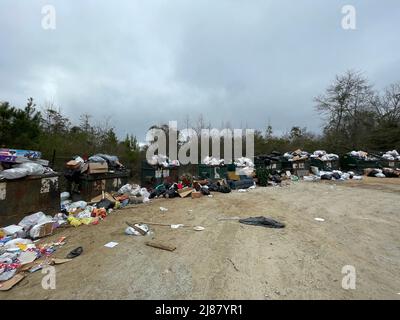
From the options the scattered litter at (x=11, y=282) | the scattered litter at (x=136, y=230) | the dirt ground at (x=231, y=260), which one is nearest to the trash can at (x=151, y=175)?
the dirt ground at (x=231, y=260)

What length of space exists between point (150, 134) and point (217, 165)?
5.19 meters

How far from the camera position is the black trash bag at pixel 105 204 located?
5747mm

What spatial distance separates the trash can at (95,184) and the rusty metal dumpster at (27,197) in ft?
3.43

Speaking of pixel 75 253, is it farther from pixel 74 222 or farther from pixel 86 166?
pixel 86 166

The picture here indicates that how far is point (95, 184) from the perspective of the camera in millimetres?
6473

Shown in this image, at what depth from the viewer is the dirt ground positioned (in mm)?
2424

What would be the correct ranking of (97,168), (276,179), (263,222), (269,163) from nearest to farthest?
(263,222)
(97,168)
(276,179)
(269,163)

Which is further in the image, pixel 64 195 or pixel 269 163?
pixel 269 163

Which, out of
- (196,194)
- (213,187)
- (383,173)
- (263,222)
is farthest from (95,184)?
(383,173)

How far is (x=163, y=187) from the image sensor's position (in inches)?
316

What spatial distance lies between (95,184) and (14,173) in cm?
220

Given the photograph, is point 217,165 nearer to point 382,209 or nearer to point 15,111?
point 382,209

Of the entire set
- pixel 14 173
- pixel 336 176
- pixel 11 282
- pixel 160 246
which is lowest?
pixel 11 282
